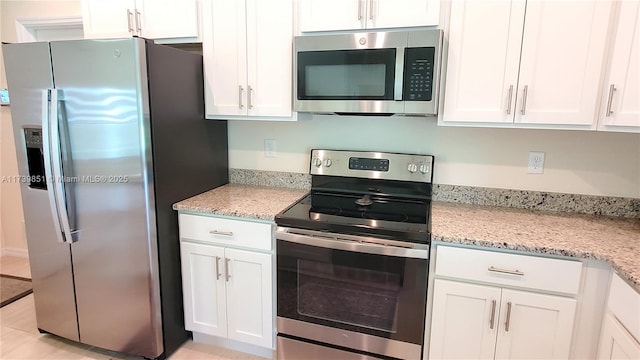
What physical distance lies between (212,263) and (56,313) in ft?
3.27

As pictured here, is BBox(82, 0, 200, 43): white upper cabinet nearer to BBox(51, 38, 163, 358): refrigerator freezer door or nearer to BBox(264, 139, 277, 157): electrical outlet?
BBox(51, 38, 163, 358): refrigerator freezer door

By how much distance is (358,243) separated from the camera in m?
1.61

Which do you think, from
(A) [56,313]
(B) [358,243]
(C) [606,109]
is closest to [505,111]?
(C) [606,109]

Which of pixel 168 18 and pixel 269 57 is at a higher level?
pixel 168 18

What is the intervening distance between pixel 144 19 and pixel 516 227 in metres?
2.28

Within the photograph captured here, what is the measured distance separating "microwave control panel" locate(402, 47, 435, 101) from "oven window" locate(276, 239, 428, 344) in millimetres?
768

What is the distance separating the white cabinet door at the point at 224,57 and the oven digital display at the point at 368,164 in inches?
27.9

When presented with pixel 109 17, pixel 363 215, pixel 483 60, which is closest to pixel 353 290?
pixel 363 215

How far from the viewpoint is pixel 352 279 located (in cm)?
166

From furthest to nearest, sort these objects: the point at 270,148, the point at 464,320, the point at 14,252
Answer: the point at 14,252, the point at 270,148, the point at 464,320

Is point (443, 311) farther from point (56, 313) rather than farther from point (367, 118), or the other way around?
point (56, 313)

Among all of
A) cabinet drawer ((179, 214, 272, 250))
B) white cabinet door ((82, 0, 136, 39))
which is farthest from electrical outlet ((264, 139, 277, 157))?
white cabinet door ((82, 0, 136, 39))

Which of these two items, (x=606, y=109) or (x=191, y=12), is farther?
(x=191, y=12)

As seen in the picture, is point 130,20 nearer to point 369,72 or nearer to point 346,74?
point 346,74
